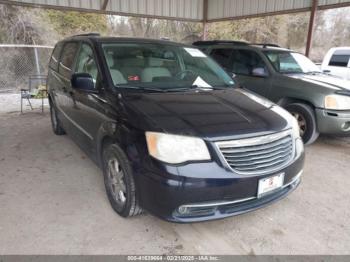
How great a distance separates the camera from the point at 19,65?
1023 centimetres

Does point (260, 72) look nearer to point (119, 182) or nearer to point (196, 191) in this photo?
point (119, 182)

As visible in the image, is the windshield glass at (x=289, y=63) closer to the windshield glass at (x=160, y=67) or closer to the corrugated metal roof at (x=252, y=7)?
the windshield glass at (x=160, y=67)

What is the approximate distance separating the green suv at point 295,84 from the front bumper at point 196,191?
2168mm

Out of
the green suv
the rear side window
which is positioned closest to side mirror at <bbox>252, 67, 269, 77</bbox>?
the green suv

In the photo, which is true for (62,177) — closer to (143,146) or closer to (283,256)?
(143,146)

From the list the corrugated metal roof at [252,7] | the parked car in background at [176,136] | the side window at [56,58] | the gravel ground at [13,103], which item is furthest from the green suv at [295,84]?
the gravel ground at [13,103]

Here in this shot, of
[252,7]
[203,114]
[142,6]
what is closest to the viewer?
[203,114]

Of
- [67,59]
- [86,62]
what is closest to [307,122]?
[86,62]

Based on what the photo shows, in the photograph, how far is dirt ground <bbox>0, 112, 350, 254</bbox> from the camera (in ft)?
7.82

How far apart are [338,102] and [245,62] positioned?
200cm

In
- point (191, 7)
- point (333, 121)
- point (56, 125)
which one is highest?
point (191, 7)

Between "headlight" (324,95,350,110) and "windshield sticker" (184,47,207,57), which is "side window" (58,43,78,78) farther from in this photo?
"headlight" (324,95,350,110)

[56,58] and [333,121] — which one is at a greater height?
[56,58]

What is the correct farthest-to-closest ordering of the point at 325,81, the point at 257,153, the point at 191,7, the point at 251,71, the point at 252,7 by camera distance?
the point at 191,7 < the point at 252,7 < the point at 251,71 < the point at 325,81 < the point at 257,153
